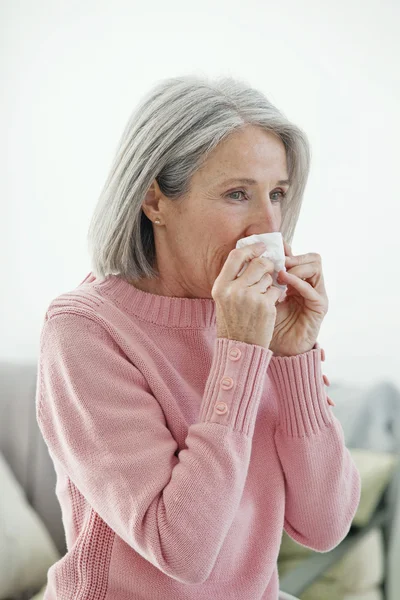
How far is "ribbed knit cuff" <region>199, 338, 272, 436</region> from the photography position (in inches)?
47.8

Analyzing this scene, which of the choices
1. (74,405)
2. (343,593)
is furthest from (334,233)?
(74,405)

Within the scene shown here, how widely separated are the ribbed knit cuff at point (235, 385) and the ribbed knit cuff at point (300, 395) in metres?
0.16

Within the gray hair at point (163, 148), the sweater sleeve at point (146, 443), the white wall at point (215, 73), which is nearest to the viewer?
the sweater sleeve at point (146, 443)

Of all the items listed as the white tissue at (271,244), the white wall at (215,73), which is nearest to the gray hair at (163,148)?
the white tissue at (271,244)

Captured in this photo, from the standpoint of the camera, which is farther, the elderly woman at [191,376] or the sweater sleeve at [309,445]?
the sweater sleeve at [309,445]

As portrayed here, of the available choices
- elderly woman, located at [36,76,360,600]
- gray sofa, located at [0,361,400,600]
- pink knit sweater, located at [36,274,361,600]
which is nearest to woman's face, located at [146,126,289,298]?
elderly woman, located at [36,76,360,600]

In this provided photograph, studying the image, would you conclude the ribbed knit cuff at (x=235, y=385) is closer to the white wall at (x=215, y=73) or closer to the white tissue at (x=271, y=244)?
the white tissue at (x=271, y=244)

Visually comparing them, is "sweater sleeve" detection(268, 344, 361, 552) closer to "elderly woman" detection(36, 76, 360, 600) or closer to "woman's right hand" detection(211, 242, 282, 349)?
"elderly woman" detection(36, 76, 360, 600)

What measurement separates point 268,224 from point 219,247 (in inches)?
3.9

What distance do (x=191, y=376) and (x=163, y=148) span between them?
0.43 metres

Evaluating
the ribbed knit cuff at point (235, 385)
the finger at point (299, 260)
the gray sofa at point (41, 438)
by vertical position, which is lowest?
the gray sofa at point (41, 438)

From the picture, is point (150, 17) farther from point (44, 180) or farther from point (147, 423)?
point (147, 423)

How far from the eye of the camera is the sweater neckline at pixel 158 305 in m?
1.38

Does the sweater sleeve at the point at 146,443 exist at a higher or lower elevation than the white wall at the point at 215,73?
lower
